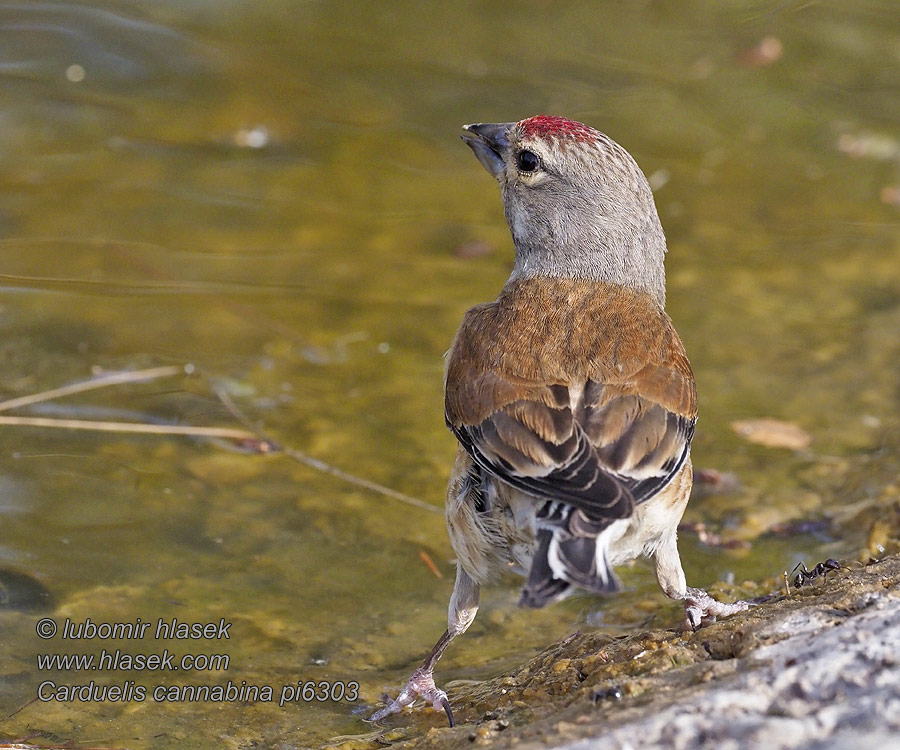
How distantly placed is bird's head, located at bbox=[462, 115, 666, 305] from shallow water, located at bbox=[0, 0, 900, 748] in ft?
5.09

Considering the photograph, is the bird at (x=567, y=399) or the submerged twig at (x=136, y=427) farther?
the submerged twig at (x=136, y=427)

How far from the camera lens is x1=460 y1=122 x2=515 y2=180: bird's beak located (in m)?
5.62

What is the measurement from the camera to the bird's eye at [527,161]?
17.9ft

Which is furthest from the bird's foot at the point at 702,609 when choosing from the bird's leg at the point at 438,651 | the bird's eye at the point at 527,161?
the bird's eye at the point at 527,161

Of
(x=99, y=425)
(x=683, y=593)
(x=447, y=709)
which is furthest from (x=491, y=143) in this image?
(x=447, y=709)

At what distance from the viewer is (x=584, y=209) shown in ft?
17.4

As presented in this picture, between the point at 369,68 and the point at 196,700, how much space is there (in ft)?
24.9

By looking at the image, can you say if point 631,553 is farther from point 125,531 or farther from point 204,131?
point 204,131

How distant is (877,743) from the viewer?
9.14ft

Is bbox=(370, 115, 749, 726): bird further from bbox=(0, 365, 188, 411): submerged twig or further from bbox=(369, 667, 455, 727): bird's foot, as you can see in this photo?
bbox=(0, 365, 188, 411): submerged twig

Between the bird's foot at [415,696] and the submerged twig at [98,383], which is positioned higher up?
the submerged twig at [98,383]

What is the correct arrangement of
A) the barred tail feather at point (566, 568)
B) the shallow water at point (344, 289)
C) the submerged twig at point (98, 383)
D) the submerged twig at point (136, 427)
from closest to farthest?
the barred tail feather at point (566, 568)
the shallow water at point (344, 289)
the submerged twig at point (136, 427)
the submerged twig at point (98, 383)

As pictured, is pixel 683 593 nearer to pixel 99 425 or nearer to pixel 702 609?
pixel 702 609

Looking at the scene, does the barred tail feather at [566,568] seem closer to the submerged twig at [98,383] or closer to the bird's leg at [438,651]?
the bird's leg at [438,651]
